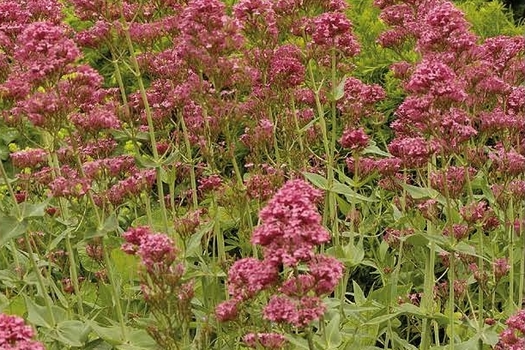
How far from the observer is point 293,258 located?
3141 millimetres

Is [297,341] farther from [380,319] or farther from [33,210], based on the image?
[33,210]

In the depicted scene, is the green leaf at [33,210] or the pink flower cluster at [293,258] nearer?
the pink flower cluster at [293,258]

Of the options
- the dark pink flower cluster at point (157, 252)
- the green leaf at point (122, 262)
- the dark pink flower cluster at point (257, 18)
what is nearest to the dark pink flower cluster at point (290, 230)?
the dark pink flower cluster at point (157, 252)

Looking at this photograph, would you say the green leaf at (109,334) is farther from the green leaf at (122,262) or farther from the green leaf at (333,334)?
the green leaf at (122,262)

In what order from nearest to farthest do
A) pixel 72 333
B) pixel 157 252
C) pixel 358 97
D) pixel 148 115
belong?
pixel 157 252 → pixel 72 333 → pixel 148 115 → pixel 358 97

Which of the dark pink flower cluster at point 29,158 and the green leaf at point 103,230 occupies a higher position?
the dark pink flower cluster at point 29,158

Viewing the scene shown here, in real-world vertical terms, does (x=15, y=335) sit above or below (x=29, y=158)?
above

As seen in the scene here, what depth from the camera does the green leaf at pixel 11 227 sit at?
421 cm

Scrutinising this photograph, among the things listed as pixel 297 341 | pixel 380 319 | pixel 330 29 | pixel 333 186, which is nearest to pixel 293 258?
pixel 297 341

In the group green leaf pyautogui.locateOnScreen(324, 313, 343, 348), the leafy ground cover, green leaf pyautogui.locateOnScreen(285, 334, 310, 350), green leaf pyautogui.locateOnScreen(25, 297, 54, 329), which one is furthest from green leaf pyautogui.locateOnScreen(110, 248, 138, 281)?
green leaf pyautogui.locateOnScreen(285, 334, 310, 350)

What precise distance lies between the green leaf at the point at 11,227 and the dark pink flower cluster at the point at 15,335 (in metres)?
1.24

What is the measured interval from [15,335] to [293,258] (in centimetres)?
87

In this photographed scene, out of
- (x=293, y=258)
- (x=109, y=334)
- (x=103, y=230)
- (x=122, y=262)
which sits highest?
(x=293, y=258)

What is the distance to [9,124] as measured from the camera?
191 inches
